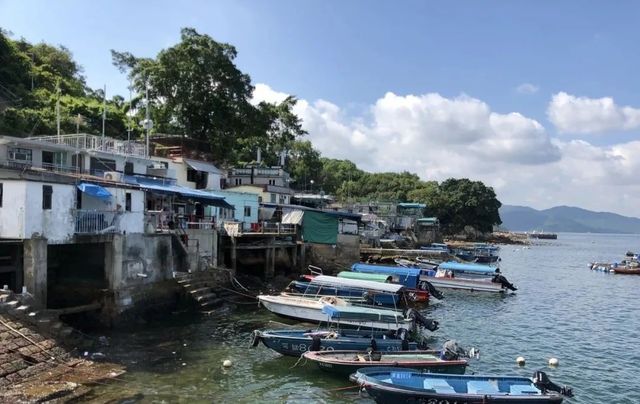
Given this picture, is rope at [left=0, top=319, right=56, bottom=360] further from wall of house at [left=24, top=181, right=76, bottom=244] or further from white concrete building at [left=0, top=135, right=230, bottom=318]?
wall of house at [left=24, top=181, right=76, bottom=244]

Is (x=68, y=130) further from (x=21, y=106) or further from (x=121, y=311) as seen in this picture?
(x=121, y=311)

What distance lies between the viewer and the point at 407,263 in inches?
2330

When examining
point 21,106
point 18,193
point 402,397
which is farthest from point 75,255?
point 21,106

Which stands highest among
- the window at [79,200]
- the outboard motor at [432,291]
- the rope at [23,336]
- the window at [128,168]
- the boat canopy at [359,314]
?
the window at [128,168]

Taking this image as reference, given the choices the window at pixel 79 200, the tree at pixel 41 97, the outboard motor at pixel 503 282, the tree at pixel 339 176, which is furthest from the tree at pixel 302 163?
the window at pixel 79 200

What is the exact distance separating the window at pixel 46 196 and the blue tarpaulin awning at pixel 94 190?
1.86 metres

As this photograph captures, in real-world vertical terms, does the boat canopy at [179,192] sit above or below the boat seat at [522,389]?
above

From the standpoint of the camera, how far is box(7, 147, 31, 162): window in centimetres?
3128

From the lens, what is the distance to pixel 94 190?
81.9 feet

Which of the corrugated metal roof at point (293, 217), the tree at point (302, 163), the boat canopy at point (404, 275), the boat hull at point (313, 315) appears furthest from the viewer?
the tree at point (302, 163)

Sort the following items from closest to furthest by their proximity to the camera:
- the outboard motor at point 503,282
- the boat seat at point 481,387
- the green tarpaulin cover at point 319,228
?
the boat seat at point 481,387
the outboard motor at point 503,282
the green tarpaulin cover at point 319,228

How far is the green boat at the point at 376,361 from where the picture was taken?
2022 centimetres

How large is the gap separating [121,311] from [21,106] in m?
41.9

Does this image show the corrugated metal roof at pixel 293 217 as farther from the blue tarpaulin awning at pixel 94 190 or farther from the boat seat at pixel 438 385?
the boat seat at pixel 438 385
